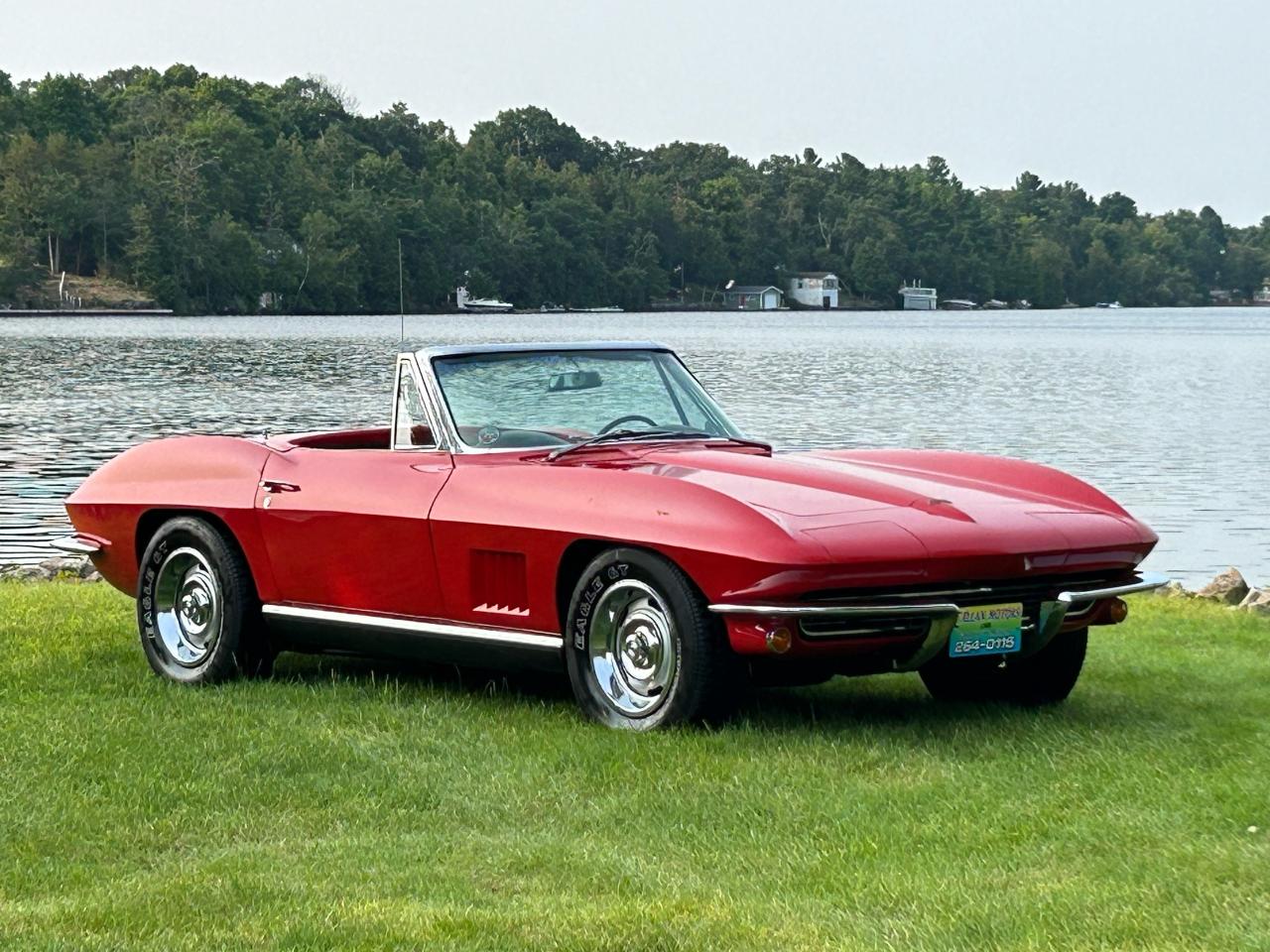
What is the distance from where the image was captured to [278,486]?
348 inches

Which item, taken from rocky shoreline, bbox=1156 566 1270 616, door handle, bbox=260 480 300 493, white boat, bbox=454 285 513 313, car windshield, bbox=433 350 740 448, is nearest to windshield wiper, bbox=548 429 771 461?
car windshield, bbox=433 350 740 448

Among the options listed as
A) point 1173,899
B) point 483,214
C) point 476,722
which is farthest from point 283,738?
point 483,214

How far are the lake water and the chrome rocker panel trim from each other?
12417mm

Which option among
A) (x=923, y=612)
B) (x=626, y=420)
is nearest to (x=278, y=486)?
(x=626, y=420)

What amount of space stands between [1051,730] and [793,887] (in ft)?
7.80

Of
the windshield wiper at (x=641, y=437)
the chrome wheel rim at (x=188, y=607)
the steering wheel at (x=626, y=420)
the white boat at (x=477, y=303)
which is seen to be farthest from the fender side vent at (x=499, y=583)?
the white boat at (x=477, y=303)

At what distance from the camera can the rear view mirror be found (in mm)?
8820

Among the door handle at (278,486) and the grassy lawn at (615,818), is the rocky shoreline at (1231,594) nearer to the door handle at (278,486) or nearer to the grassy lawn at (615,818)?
the grassy lawn at (615,818)

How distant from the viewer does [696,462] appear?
8.04 metres

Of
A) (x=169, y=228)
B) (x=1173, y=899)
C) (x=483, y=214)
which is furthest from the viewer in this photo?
(x=483, y=214)

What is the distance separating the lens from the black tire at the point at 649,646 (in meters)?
7.35

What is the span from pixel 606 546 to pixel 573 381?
1.35m

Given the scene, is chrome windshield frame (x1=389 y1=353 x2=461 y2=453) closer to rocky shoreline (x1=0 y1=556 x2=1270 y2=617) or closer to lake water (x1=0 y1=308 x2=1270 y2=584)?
rocky shoreline (x1=0 y1=556 x2=1270 y2=617)

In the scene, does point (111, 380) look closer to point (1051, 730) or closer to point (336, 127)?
point (1051, 730)
